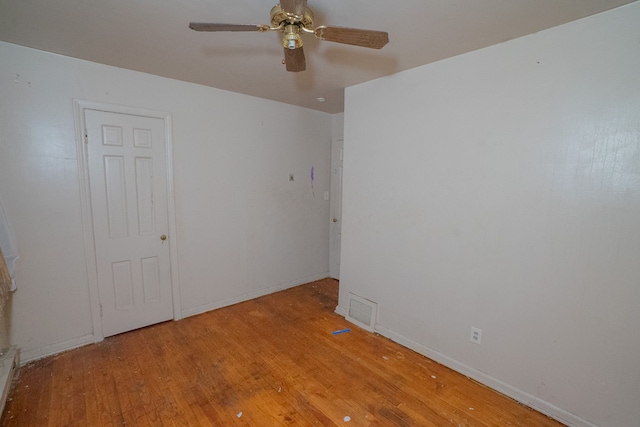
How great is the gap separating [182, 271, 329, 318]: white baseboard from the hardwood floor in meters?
0.27

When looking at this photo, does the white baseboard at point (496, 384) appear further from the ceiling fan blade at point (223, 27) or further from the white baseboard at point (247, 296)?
the ceiling fan blade at point (223, 27)

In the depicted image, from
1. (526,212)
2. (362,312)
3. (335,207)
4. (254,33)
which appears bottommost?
(362,312)

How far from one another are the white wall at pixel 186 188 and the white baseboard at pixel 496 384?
1.79m

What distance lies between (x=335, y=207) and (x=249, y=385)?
8.44 feet

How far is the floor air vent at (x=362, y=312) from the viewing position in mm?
2775

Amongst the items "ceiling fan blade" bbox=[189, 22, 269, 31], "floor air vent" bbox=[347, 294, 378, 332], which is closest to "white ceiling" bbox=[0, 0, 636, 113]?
"ceiling fan blade" bbox=[189, 22, 269, 31]

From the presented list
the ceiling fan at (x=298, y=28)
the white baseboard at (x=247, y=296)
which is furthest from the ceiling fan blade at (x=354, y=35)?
the white baseboard at (x=247, y=296)

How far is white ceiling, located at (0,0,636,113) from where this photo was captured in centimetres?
150

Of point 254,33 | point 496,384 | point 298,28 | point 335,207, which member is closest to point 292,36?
point 298,28

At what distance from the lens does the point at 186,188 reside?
2861mm

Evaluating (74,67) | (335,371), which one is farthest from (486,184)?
(74,67)

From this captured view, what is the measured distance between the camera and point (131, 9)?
5.09 feet

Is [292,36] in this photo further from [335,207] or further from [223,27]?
[335,207]

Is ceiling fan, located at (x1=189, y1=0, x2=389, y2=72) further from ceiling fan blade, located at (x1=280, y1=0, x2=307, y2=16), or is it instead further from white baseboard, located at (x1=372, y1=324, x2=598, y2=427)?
white baseboard, located at (x1=372, y1=324, x2=598, y2=427)
